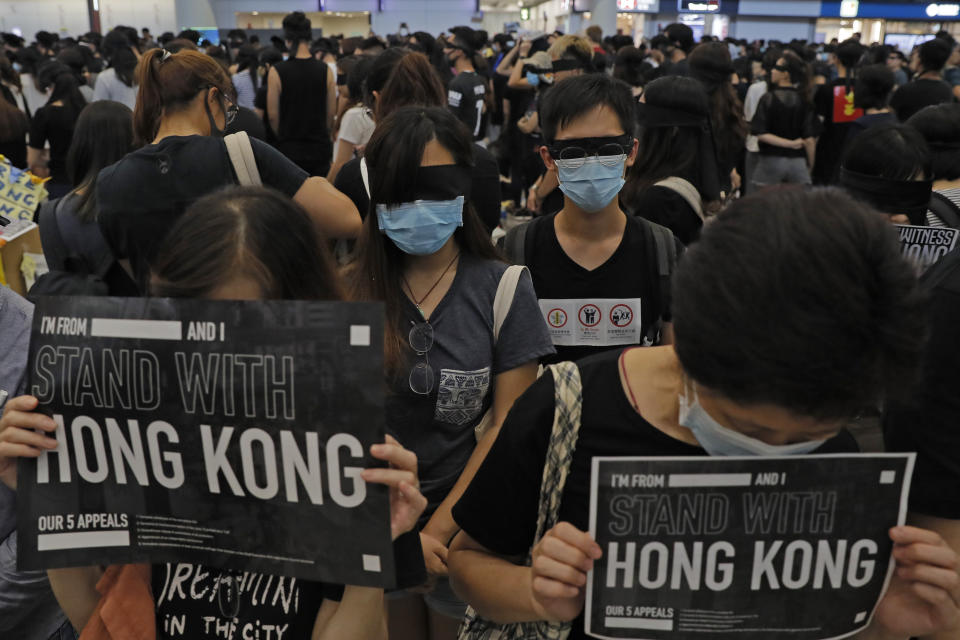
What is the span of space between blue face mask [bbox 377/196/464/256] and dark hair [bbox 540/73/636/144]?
0.71 m

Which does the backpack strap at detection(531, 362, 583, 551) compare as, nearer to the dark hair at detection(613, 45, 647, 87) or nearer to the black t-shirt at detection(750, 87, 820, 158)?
the black t-shirt at detection(750, 87, 820, 158)

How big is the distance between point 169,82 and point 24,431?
5.87 feet

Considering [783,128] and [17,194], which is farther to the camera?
[783,128]

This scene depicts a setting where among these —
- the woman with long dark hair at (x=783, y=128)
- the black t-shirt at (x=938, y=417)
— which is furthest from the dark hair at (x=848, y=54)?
the black t-shirt at (x=938, y=417)

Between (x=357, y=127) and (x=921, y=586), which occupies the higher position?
(x=357, y=127)

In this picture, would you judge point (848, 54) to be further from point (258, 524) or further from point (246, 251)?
point (258, 524)

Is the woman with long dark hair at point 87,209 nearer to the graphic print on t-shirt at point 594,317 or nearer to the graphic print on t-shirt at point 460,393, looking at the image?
the graphic print on t-shirt at point 460,393

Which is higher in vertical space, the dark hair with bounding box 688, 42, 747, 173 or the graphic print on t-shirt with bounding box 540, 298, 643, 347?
the dark hair with bounding box 688, 42, 747, 173

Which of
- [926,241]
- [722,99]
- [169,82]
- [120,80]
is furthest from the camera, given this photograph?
[120,80]

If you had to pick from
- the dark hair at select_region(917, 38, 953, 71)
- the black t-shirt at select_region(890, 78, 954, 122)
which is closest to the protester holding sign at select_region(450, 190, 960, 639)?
the black t-shirt at select_region(890, 78, 954, 122)

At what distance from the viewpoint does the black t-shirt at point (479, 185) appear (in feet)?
10.7

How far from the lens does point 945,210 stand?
2957 millimetres

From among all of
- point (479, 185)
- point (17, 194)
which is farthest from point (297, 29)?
point (479, 185)

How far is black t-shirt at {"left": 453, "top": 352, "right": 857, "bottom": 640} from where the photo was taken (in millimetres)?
1324
